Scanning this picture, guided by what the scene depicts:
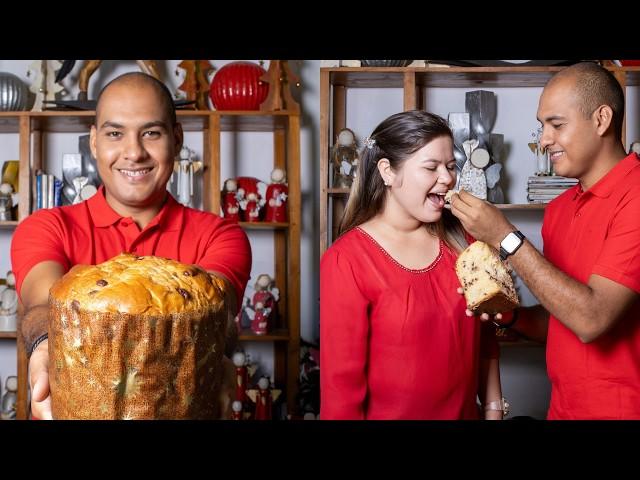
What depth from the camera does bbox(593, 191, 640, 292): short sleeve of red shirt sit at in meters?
1.69

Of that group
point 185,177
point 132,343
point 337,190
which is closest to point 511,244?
point 132,343

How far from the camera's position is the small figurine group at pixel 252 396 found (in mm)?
3621

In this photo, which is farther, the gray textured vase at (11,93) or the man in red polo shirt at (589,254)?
the gray textured vase at (11,93)

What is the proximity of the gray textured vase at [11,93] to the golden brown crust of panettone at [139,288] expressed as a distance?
9.55 ft

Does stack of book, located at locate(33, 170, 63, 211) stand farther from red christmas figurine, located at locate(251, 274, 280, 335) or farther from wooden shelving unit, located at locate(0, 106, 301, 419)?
red christmas figurine, located at locate(251, 274, 280, 335)

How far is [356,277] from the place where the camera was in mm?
1794

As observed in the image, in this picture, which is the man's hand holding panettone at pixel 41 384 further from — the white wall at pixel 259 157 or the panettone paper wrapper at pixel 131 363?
the white wall at pixel 259 157

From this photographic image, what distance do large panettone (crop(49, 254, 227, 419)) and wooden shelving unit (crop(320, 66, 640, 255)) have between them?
8.09 feet

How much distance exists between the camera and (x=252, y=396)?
3703 mm

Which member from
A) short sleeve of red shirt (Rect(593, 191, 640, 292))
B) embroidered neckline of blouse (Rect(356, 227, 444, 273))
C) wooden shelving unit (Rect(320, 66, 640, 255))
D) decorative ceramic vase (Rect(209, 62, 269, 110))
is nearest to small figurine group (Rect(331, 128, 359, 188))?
wooden shelving unit (Rect(320, 66, 640, 255))

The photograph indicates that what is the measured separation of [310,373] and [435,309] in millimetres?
1973

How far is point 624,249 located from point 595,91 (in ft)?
1.29

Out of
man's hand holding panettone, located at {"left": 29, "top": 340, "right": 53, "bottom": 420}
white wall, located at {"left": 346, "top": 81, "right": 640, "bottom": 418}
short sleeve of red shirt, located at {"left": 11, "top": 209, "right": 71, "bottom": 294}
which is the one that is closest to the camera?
man's hand holding panettone, located at {"left": 29, "top": 340, "right": 53, "bottom": 420}

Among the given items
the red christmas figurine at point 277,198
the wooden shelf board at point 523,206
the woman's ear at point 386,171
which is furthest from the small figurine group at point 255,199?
the woman's ear at point 386,171
